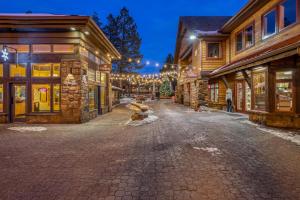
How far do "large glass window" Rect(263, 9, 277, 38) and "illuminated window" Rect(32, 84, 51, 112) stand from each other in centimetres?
1252

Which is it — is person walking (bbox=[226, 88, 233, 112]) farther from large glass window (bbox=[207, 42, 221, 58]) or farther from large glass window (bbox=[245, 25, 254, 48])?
large glass window (bbox=[207, 42, 221, 58])

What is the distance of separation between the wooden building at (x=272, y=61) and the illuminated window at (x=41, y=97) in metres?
10.5

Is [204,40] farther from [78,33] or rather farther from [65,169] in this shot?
[65,169]

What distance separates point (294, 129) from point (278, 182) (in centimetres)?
701

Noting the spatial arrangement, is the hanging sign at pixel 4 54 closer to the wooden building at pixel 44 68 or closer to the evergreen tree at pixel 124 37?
the wooden building at pixel 44 68

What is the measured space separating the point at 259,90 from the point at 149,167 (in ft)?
31.0

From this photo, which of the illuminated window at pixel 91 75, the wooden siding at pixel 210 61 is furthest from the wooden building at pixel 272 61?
the illuminated window at pixel 91 75

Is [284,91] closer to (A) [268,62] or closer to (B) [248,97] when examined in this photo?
(A) [268,62]

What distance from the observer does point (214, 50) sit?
20.9m

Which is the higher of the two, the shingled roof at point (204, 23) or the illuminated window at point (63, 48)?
the shingled roof at point (204, 23)

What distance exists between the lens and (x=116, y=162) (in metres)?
5.62

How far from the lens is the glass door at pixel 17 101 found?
1275 cm

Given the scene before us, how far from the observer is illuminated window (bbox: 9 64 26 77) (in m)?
12.5

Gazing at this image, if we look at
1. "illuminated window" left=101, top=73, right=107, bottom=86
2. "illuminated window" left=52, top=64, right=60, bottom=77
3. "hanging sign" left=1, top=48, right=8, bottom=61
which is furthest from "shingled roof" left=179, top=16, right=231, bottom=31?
"hanging sign" left=1, top=48, right=8, bottom=61
